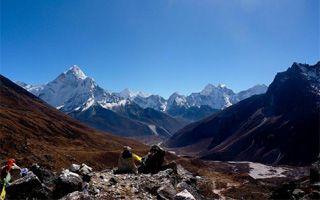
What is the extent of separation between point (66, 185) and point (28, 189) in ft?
7.38

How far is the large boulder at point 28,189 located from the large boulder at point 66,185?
2.06ft

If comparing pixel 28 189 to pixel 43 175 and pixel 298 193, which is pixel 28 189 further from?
pixel 298 193

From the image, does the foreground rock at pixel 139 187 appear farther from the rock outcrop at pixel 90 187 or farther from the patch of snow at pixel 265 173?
the patch of snow at pixel 265 173

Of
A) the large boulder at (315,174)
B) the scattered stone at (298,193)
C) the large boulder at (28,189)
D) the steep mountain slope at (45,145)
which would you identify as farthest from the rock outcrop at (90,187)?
the steep mountain slope at (45,145)

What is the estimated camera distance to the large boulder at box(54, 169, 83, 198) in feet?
83.5

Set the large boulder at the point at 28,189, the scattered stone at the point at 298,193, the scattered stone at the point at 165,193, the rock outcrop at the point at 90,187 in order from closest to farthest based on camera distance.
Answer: the large boulder at the point at 28,189 < the rock outcrop at the point at 90,187 < the scattered stone at the point at 165,193 < the scattered stone at the point at 298,193

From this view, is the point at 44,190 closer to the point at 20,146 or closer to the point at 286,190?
the point at 286,190

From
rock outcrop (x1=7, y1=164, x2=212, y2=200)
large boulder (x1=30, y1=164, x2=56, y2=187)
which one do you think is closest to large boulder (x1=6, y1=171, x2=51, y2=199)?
rock outcrop (x1=7, y1=164, x2=212, y2=200)

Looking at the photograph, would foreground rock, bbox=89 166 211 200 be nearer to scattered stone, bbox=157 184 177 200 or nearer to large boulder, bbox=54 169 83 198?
scattered stone, bbox=157 184 177 200

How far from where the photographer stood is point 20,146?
73.2 m

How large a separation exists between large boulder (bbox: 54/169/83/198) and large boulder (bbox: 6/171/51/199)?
0.63 metres

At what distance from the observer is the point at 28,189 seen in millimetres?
24734

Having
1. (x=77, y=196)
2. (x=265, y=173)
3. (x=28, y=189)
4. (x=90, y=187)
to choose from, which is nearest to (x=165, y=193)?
(x=90, y=187)

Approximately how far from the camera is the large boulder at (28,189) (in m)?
24.4
